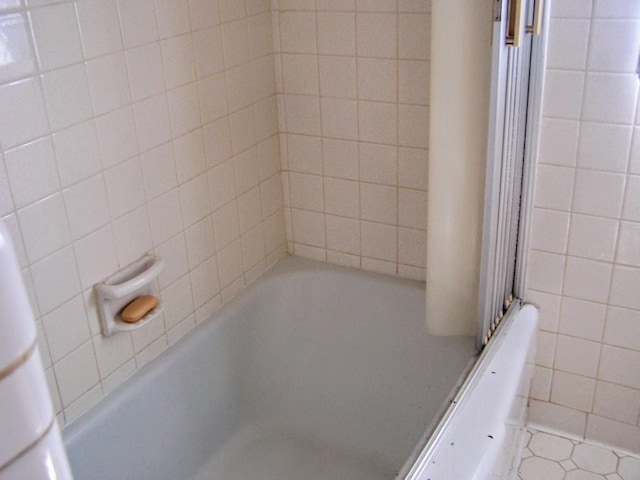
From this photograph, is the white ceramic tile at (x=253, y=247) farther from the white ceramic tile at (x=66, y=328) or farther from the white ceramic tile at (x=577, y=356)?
the white ceramic tile at (x=577, y=356)

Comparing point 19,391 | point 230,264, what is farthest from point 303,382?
point 19,391

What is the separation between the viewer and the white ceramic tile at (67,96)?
1314 millimetres

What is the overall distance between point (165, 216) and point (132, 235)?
0.11 meters

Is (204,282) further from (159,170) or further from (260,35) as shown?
(260,35)

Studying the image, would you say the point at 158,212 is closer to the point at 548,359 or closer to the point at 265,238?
the point at 265,238

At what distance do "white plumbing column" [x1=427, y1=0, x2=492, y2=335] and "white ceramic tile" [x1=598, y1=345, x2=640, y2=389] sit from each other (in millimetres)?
375

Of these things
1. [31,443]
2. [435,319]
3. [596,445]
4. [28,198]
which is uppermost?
[31,443]

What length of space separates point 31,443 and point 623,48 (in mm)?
1382

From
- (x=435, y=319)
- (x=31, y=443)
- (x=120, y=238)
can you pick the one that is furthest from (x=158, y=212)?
(x=31, y=443)

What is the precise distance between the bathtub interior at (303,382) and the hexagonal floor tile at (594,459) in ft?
1.24

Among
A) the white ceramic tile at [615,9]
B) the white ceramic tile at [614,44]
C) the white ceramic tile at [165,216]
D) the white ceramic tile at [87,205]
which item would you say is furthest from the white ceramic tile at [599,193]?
the white ceramic tile at [87,205]

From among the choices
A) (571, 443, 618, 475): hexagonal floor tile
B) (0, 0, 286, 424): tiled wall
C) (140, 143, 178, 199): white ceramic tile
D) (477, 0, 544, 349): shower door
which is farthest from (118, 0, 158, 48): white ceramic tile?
(571, 443, 618, 475): hexagonal floor tile

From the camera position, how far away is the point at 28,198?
1303 mm

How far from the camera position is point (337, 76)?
187 centimetres
